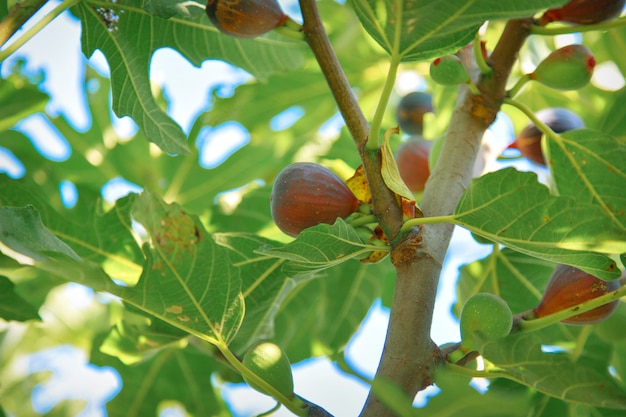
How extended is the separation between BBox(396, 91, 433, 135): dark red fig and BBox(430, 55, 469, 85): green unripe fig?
0.73m

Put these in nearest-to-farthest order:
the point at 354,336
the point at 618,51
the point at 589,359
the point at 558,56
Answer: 1. the point at 558,56
2. the point at 589,359
3. the point at 354,336
4. the point at 618,51

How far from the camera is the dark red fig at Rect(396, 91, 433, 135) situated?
8.32ft

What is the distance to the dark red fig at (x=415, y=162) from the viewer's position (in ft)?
7.33

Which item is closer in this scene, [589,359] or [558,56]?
[558,56]

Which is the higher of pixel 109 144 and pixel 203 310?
pixel 109 144

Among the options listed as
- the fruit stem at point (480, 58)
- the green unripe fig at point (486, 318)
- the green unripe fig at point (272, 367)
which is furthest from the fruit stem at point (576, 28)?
the green unripe fig at point (272, 367)

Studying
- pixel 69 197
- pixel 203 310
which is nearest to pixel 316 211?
pixel 203 310

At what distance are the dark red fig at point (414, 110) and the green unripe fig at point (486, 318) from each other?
1123 mm

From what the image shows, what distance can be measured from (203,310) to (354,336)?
37.7 inches

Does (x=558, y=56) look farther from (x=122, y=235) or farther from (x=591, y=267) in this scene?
(x=122, y=235)

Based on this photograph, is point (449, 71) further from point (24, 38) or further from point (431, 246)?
point (24, 38)

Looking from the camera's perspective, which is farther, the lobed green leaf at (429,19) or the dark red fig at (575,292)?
the dark red fig at (575,292)

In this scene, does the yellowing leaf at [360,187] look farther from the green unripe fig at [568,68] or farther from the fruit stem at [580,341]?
the fruit stem at [580,341]

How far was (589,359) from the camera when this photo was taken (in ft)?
7.30
